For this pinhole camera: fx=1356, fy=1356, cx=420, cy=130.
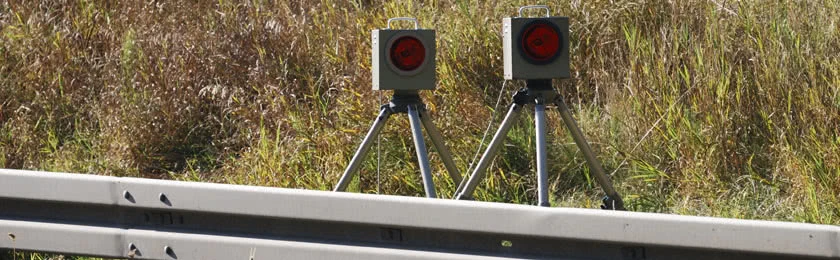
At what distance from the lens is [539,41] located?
557 cm

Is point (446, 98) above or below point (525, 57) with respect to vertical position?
below

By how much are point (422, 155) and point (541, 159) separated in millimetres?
491

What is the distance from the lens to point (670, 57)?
6.81m

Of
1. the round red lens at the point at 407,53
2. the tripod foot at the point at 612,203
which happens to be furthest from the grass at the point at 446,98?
the round red lens at the point at 407,53

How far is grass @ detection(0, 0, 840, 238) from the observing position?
624 cm

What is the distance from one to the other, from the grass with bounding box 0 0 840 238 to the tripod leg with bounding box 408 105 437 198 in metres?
0.84

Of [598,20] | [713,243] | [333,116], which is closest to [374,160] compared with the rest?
[333,116]

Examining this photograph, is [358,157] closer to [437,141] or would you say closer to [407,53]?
[437,141]

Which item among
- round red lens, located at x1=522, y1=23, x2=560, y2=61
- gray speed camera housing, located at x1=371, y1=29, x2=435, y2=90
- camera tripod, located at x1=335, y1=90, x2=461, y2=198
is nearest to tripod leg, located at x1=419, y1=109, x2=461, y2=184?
camera tripod, located at x1=335, y1=90, x2=461, y2=198

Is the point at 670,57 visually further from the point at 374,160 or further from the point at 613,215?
the point at 613,215

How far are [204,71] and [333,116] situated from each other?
0.98 metres

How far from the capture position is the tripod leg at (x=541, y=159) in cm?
525

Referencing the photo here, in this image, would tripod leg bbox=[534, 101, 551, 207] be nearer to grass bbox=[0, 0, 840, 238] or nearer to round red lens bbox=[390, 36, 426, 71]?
round red lens bbox=[390, 36, 426, 71]

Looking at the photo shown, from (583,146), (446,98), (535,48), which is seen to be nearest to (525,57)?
(535,48)
